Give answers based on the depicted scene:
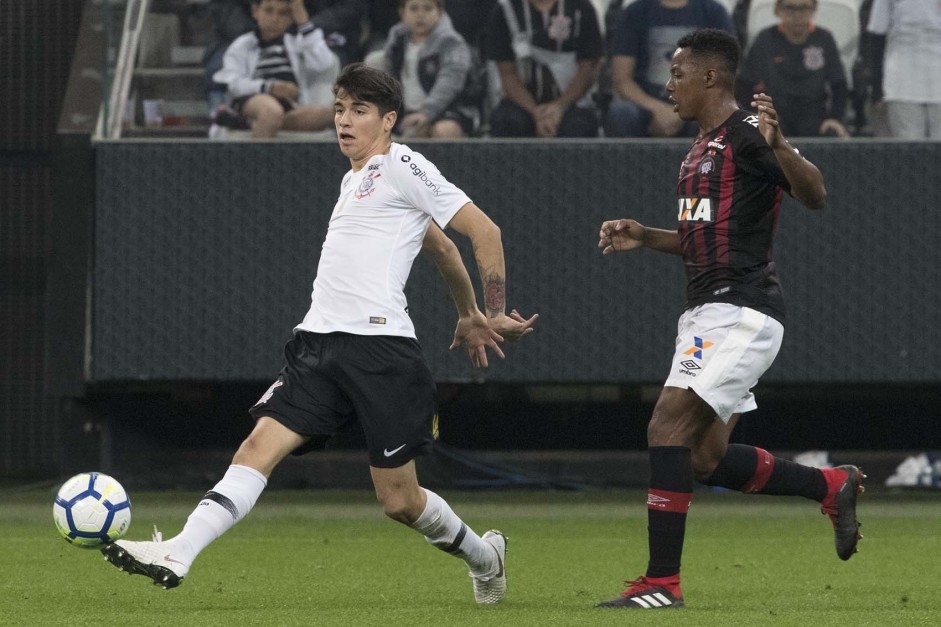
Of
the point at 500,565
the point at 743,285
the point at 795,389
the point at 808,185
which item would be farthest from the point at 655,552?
the point at 795,389

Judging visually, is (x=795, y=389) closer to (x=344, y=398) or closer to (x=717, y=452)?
(x=717, y=452)

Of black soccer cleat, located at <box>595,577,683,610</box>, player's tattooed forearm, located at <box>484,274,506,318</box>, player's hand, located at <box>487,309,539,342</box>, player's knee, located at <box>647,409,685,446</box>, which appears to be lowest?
black soccer cleat, located at <box>595,577,683,610</box>

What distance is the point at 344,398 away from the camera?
5461mm

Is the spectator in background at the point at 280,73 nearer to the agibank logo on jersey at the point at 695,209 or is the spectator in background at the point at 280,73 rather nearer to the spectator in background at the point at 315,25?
the spectator in background at the point at 315,25

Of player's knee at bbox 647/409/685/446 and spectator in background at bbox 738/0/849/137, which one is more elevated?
spectator in background at bbox 738/0/849/137

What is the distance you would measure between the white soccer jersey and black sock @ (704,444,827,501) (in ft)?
4.55

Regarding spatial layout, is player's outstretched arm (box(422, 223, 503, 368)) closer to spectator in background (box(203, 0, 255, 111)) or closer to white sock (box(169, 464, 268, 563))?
white sock (box(169, 464, 268, 563))

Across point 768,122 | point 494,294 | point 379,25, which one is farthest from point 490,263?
point 379,25

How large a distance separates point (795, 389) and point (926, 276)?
1.50 m

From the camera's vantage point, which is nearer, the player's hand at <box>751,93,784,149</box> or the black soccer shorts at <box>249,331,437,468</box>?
the player's hand at <box>751,93,784,149</box>

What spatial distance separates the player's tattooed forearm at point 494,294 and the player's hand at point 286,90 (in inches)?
239

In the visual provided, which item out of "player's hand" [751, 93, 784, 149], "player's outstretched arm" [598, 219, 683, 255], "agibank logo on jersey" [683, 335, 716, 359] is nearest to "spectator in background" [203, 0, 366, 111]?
"player's outstretched arm" [598, 219, 683, 255]

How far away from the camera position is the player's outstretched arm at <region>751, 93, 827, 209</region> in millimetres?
5227

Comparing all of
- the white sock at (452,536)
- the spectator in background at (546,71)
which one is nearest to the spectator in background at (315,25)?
the spectator in background at (546,71)
